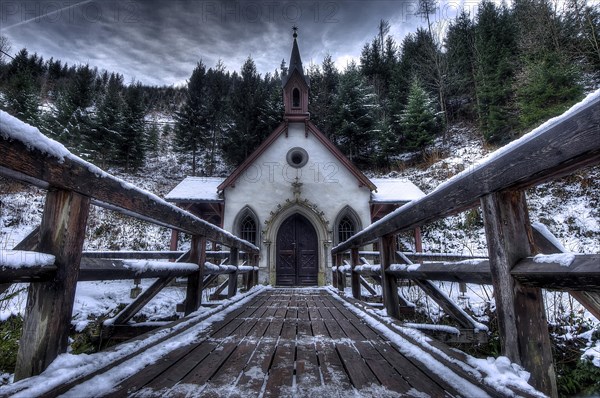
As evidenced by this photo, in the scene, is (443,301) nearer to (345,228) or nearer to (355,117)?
(345,228)

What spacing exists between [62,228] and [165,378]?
0.86 meters

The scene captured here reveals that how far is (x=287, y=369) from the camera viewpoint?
1502 mm

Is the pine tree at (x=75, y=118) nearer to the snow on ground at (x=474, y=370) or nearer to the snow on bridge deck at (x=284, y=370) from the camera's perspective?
the snow on bridge deck at (x=284, y=370)

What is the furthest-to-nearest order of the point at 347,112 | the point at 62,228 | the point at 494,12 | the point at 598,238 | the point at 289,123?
the point at 494,12
the point at 347,112
the point at 289,123
the point at 598,238
the point at 62,228

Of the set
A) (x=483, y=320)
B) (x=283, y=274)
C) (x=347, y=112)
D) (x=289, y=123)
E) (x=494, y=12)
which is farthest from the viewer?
(x=494, y=12)

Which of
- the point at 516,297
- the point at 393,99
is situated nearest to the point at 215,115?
the point at 393,99

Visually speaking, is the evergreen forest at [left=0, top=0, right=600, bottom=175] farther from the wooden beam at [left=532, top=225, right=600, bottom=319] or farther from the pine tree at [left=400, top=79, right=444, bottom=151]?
the wooden beam at [left=532, top=225, right=600, bottom=319]

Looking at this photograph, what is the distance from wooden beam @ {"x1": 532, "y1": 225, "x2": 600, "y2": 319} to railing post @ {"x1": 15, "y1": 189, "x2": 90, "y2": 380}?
2408 millimetres

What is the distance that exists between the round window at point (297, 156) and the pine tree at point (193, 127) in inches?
587

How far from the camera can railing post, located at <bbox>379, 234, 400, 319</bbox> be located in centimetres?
292

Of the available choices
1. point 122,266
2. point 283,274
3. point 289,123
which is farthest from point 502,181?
point 289,123

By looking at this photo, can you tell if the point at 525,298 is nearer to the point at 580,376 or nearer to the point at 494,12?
the point at 580,376

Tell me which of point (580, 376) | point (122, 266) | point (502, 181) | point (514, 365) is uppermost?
point (502, 181)

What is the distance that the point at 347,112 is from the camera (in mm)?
22453
